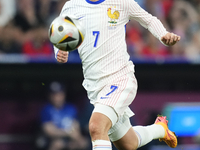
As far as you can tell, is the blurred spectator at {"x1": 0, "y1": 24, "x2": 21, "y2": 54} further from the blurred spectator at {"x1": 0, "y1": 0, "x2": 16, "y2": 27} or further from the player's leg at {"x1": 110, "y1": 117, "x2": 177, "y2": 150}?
the player's leg at {"x1": 110, "y1": 117, "x2": 177, "y2": 150}

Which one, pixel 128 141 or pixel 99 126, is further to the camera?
pixel 128 141

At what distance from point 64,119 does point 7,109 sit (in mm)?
1283

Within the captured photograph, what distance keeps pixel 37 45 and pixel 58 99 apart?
1.20 m

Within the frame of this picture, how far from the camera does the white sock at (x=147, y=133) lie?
5.50 meters

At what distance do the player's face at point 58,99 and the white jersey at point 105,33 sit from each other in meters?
3.74

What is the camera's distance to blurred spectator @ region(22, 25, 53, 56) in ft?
28.0

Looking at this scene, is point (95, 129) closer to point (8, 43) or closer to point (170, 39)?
point (170, 39)

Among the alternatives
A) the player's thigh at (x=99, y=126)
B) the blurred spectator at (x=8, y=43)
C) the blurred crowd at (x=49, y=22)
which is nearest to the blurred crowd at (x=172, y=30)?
the blurred crowd at (x=49, y=22)

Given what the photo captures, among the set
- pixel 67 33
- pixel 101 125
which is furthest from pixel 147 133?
pixel 67 33

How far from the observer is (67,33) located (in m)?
4.68

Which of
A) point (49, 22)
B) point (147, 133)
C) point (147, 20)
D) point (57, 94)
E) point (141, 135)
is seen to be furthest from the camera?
point (49, 22)

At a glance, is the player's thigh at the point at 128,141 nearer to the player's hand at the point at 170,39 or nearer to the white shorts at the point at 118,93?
the white shorts at the point at 118,93

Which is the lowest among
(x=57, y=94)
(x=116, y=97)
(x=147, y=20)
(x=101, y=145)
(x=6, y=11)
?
(x=57, y=94)

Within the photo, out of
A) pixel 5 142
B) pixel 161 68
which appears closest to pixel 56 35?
pixel 161 68
